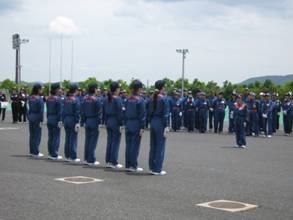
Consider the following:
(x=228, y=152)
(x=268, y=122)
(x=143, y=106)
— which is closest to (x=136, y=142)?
(x=143, y=106)

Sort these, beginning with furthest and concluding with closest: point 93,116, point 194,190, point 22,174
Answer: point 93,116 → point 22,174 → point 194,190

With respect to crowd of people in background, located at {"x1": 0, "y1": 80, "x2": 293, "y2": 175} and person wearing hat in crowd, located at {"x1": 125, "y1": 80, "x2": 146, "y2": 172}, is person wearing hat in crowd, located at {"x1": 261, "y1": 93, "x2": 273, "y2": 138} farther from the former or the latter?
person wearing hat in crowd, located at {"x1": 125, "y1": 80, "x2": 146, "y2": 172}

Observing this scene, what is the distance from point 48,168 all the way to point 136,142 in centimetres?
228

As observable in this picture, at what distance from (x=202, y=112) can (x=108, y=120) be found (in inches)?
577

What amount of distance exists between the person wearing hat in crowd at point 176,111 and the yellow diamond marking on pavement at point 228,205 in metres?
18.9

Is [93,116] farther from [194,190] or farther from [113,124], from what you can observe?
[194,190]

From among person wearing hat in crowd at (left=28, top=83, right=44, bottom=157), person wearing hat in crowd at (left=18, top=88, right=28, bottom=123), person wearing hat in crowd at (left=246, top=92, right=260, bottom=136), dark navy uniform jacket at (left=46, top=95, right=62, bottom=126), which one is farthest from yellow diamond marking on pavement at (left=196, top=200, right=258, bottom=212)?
person wearing hat in crowd at (left=18, top=88, right=28, bottom=123)

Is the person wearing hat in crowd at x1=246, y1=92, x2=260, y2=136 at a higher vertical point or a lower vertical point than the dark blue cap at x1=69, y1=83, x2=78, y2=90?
lower

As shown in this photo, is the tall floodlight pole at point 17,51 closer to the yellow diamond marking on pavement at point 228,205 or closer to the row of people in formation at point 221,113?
the row of people in formation at point 221,113

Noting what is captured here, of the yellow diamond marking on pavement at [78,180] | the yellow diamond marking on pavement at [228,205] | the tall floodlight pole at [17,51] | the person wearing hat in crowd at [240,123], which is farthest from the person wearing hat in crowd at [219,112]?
the tall floodlight pole at [17,51]

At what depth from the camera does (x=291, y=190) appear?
10.0 metres

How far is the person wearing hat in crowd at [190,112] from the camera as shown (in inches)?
1090

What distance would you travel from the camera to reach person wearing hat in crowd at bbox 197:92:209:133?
27.3m

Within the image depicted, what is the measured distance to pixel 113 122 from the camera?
1312cm
